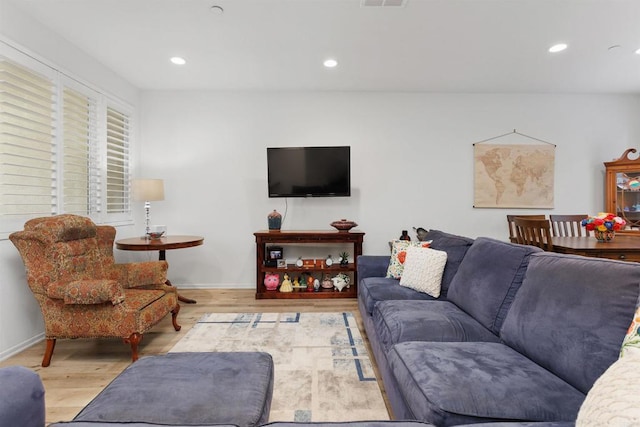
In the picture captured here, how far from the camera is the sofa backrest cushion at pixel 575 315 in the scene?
1.07 meters

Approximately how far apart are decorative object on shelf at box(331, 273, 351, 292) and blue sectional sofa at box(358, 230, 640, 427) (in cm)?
194

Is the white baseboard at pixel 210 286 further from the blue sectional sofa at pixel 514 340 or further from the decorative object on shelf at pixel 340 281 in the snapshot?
the blue sectional sofa at pixel 514 340

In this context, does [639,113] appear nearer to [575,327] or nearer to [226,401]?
[575,327]

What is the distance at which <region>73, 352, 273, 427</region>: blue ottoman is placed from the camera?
1.04 meters

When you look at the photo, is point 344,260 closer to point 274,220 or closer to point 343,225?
point 343,225

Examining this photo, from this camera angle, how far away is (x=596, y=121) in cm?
432

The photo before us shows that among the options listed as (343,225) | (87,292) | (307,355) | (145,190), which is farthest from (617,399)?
(145,190)

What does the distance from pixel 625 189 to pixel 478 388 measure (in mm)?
4575

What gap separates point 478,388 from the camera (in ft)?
3.61

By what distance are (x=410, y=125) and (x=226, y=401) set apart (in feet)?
13.0

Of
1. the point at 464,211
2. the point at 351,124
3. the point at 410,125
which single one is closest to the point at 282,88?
the point at 351,124

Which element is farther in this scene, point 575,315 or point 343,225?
point 343,225

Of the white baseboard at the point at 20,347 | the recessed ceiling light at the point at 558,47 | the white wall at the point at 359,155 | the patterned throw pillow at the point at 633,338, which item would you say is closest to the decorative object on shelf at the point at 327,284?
the white wall at the point at 359,155

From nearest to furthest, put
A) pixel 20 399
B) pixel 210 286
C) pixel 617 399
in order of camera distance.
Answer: pixel 617 399, pixel 20 399, pixel 210 286
